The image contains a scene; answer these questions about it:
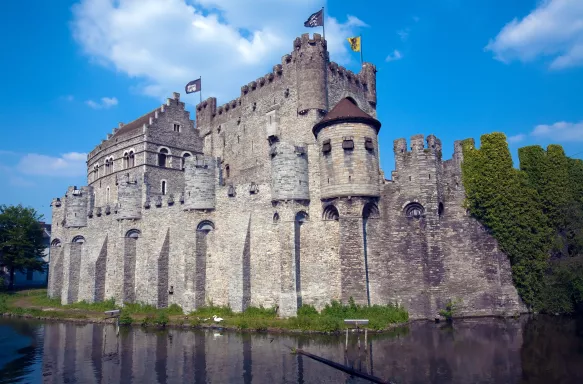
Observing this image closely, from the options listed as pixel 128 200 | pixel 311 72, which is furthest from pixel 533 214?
pixel 128 200

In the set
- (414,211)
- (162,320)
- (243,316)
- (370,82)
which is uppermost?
(370,82)

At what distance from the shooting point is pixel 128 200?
111ft

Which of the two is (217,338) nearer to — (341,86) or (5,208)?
(341,86)

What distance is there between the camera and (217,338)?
2230 cm

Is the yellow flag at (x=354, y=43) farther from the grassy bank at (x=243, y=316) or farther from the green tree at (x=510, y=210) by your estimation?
the grassy bank at (x=243, y=316)

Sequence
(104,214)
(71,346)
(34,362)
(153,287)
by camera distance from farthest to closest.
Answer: (104,214), (153,287), (71,346), (34,362)

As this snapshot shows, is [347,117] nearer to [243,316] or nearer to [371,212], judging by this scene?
[371,212]

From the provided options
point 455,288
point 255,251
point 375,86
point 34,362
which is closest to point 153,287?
point 255,251

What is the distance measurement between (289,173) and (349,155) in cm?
385

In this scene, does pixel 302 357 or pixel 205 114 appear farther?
pixel 205 114

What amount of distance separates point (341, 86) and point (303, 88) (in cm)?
384

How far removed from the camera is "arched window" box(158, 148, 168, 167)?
41.2 m

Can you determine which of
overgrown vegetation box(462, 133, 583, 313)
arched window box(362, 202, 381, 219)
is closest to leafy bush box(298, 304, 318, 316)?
arched window box(362, 202, 381, 219)

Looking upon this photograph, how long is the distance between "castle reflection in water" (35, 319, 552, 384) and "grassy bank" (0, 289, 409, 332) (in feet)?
3.39
